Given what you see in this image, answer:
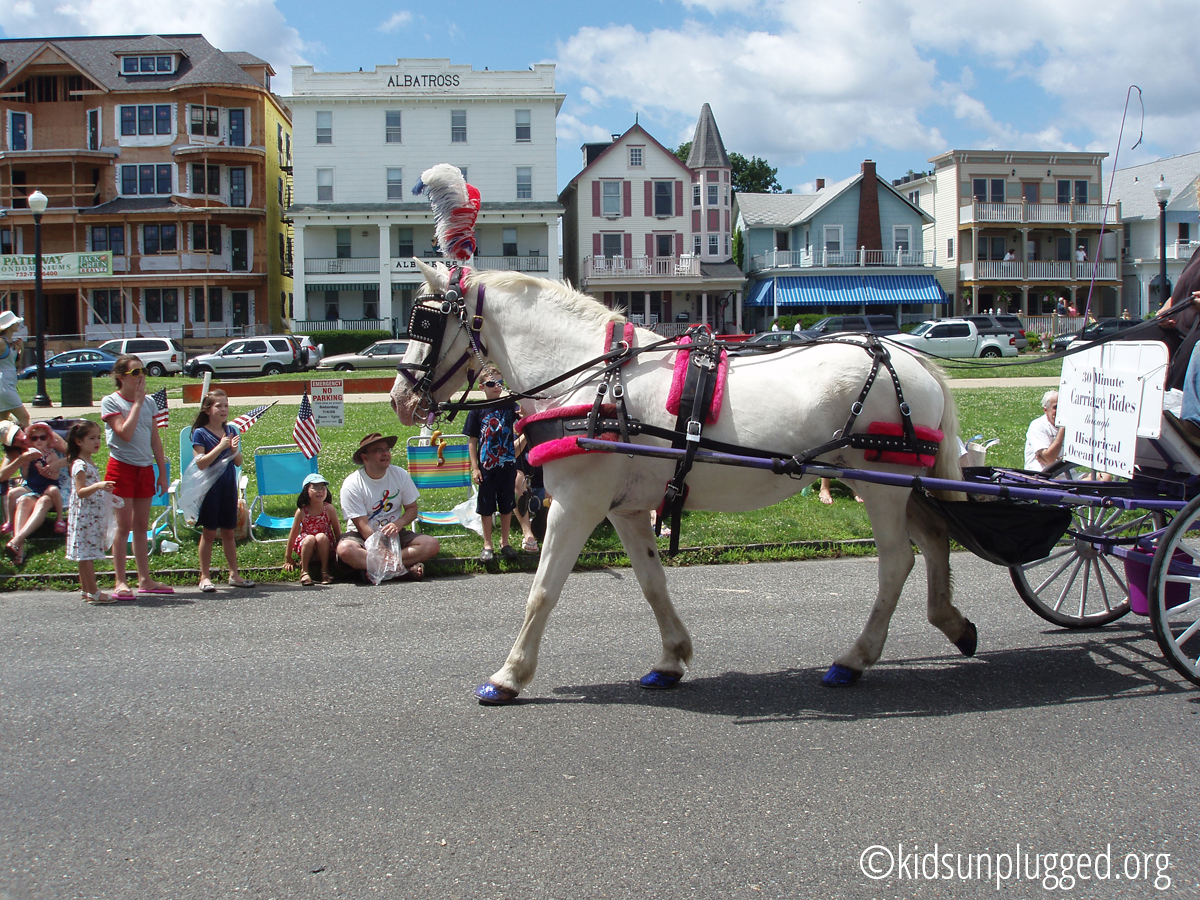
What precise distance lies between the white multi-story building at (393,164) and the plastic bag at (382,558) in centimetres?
4130

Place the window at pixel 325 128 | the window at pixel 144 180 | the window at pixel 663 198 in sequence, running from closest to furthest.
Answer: the window at pixel 325 128
the window at pixel 144 180
the window at pixel 663 198

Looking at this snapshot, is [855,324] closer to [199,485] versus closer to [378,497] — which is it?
[378,497]

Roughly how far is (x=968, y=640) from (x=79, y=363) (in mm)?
37503

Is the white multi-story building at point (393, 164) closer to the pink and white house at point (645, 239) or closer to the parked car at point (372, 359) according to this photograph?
the pink and white house at point (645, 239)

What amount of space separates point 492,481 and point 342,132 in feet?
148

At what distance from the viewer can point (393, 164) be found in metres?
49.2

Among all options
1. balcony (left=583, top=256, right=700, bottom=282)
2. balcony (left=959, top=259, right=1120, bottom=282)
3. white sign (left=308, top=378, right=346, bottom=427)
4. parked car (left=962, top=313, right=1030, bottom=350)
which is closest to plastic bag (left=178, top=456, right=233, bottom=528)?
white sign (left=308, top=378, right=346, bottom=427)

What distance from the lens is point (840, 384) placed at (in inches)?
197

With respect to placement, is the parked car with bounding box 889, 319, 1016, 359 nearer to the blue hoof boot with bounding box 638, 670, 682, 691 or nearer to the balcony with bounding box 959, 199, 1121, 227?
the balcony with bounding box 959, 199, 1121, 227

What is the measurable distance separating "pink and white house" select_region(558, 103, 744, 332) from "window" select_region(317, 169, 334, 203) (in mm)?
12856

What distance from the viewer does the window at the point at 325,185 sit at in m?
48.8

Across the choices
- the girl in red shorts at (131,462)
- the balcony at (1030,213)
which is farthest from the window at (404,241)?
the girl in red shorts at (131,462)

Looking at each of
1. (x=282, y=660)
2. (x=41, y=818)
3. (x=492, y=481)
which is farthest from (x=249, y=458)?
(x=41, y=818)

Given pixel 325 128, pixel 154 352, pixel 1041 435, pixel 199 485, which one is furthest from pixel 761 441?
pixel 325 128
